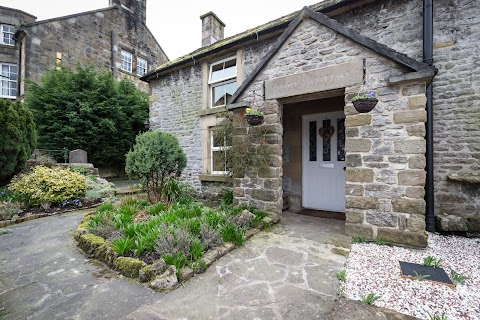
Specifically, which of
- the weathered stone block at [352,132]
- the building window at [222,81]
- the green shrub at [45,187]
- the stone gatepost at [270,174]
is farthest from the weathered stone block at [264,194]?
the green shrub at [45,187]

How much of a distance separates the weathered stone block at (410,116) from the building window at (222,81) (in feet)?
15.6

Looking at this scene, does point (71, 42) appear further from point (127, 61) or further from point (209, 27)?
point (209, 27)

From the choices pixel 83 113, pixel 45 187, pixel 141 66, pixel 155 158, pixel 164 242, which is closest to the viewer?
pixel 164 242

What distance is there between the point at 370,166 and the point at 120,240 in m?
4.11

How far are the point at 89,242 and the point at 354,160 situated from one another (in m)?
4.59

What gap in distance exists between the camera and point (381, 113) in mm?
3645

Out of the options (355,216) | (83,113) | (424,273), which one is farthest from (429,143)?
(83,113)

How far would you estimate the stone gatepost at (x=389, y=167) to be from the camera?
3377 millimetres

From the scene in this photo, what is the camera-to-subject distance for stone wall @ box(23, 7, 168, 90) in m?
11.7

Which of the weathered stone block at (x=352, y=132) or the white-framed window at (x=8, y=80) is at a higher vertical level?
the white-framed window at (x=8, y=80)

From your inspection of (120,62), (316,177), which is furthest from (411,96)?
(120,62)

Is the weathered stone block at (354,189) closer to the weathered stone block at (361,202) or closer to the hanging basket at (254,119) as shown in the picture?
the weathered stone block at (361,202)

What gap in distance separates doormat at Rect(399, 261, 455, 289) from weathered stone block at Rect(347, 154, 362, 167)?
158 centimetres

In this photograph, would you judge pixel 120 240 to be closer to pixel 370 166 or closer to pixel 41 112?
pixel 370 166
